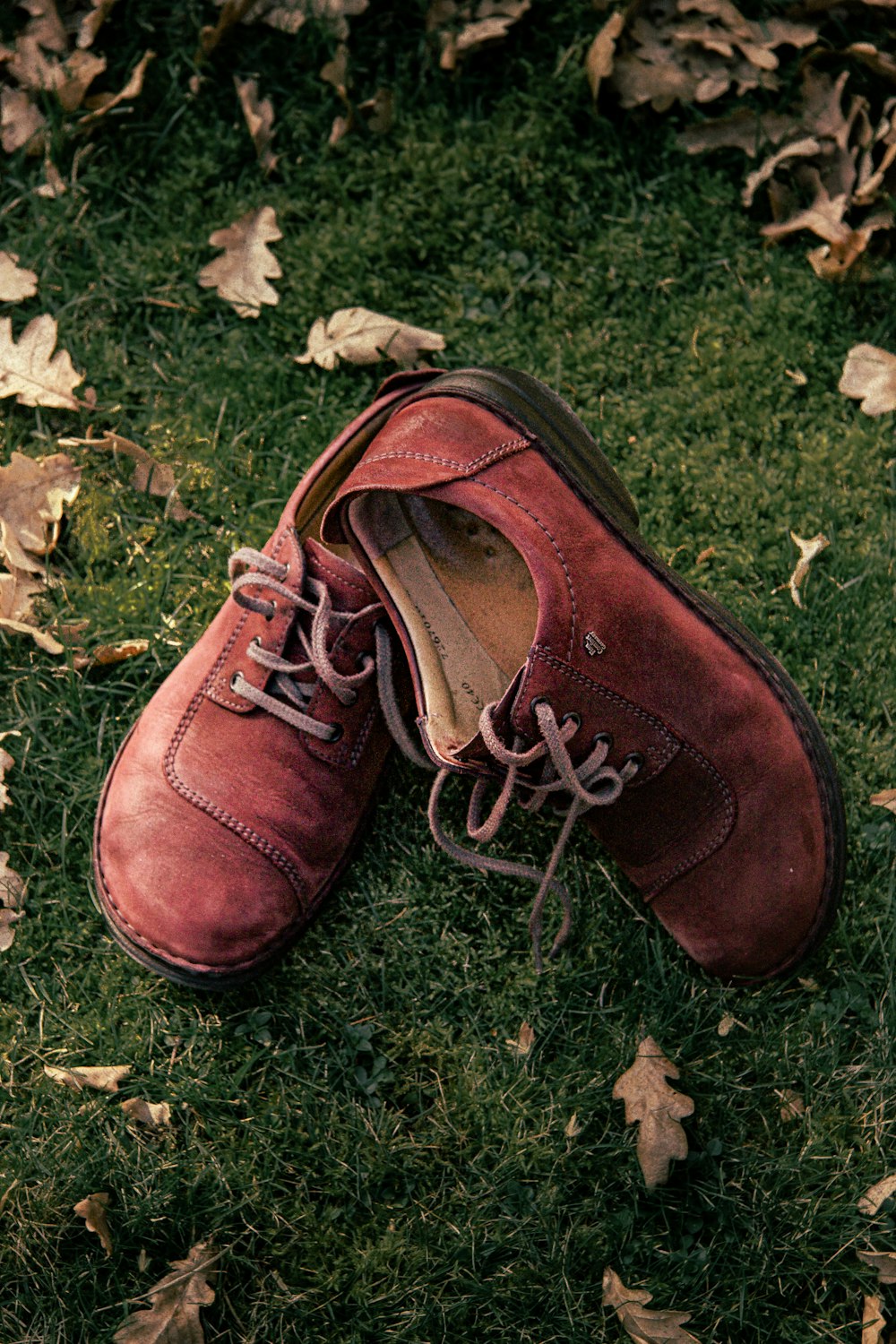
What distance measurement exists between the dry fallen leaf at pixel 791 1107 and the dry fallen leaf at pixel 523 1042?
58 centimetres

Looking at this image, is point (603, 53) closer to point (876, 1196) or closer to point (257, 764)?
point (257, 764)

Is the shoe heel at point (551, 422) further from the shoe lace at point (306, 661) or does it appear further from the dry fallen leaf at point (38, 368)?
the dry fallen leaf at point (38, 368)

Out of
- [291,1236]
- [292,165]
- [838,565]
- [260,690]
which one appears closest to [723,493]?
[838,565]

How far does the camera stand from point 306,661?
2623 mm

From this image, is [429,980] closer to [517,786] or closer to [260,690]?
[517,786]

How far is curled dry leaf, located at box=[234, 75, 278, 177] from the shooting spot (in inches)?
127

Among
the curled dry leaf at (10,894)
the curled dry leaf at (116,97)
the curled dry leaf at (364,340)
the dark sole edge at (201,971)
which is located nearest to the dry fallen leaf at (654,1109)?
the dark sole edge at (201,971)

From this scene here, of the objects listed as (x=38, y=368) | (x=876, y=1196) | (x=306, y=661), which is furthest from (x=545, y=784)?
(x=38, y=368)

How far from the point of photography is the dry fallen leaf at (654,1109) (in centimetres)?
258

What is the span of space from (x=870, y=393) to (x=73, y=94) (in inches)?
92.5

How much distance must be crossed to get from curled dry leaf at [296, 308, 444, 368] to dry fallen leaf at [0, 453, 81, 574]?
2.34 ft

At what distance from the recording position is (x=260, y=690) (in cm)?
261

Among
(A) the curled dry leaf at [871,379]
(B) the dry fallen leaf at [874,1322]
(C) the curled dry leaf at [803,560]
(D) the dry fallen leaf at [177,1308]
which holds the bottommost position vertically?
(D) the dry fallen leaf at [177,1308]

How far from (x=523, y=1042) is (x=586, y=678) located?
3.08ft
